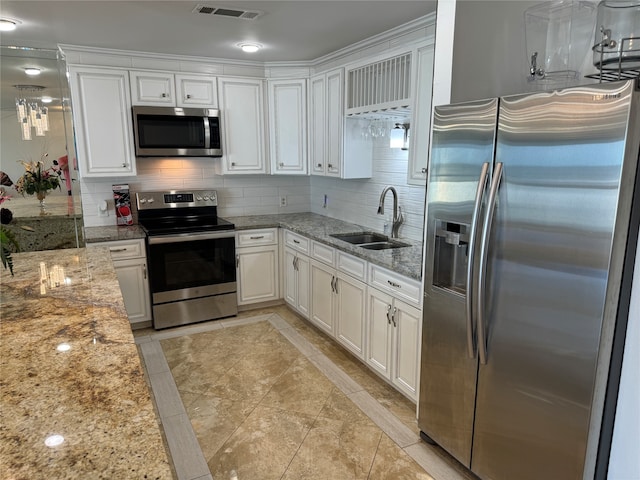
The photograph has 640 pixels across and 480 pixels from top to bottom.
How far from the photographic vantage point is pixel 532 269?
1643 millimetres

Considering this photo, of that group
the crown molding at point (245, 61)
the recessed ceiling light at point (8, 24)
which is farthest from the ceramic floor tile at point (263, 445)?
Answer: the recessed ceiling light at point (8, 24)

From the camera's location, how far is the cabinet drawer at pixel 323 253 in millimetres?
3379

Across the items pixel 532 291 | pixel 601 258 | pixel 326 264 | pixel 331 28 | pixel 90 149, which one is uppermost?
pixel 331 28

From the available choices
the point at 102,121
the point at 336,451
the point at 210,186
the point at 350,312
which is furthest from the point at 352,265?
the point at 102,121

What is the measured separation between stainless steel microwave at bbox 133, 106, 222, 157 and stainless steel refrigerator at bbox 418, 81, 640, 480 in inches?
100

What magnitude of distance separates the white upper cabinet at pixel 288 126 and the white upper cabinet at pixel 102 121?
129cm

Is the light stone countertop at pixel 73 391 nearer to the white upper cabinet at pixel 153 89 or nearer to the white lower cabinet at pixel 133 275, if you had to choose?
the white lower cabinet at pixel 133 275

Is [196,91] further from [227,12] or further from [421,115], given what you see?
[421,115]

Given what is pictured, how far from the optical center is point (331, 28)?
3055 mm

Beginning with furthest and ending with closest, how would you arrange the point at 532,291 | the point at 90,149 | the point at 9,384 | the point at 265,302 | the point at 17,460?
the point at 265,302
the point at 90,149
the point at 532,291
the point at 9,384
the point at 17,460

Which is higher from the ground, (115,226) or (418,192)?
(418,192)

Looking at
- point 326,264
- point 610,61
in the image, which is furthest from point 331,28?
point 610,61

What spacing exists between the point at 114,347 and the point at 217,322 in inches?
106

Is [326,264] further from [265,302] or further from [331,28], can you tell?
[331,28]
